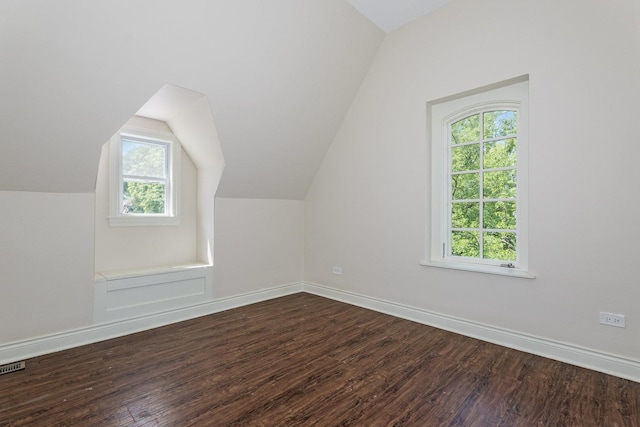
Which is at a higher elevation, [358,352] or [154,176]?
[154,176]

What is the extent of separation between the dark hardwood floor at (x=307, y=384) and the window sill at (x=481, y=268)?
0.65m

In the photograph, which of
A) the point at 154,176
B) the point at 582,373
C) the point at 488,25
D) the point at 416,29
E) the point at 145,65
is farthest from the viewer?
the point at 154,176

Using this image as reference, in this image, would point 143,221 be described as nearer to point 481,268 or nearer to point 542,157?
point 481,268

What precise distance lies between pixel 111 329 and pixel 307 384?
6.79 feet

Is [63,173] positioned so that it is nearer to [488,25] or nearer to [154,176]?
[154,176]

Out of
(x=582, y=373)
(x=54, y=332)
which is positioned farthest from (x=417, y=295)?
→ (x=54, y=332)

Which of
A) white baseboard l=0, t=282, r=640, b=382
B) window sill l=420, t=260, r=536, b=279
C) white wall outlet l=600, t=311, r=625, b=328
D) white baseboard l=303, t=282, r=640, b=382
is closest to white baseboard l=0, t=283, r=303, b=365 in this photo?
white baseboard l=0, t=282, r=640, b=382

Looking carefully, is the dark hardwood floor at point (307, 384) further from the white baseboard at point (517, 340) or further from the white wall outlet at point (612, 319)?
the white wall outlet at point (612, 319)

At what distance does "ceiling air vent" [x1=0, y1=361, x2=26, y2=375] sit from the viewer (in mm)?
2401

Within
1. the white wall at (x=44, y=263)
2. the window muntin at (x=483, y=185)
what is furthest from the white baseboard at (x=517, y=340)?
the white wall at (x=44, y=263)

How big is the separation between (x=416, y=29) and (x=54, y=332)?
14.8ft

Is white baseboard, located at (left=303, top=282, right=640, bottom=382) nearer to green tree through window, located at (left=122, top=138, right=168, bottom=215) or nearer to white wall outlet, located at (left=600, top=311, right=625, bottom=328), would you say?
white wall outlet, located at (left=600, top=311, right=625, bottom=328)

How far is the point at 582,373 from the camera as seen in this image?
2.41 meters

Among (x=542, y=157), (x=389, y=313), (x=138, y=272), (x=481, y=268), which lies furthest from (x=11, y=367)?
(x=542, y=157)
